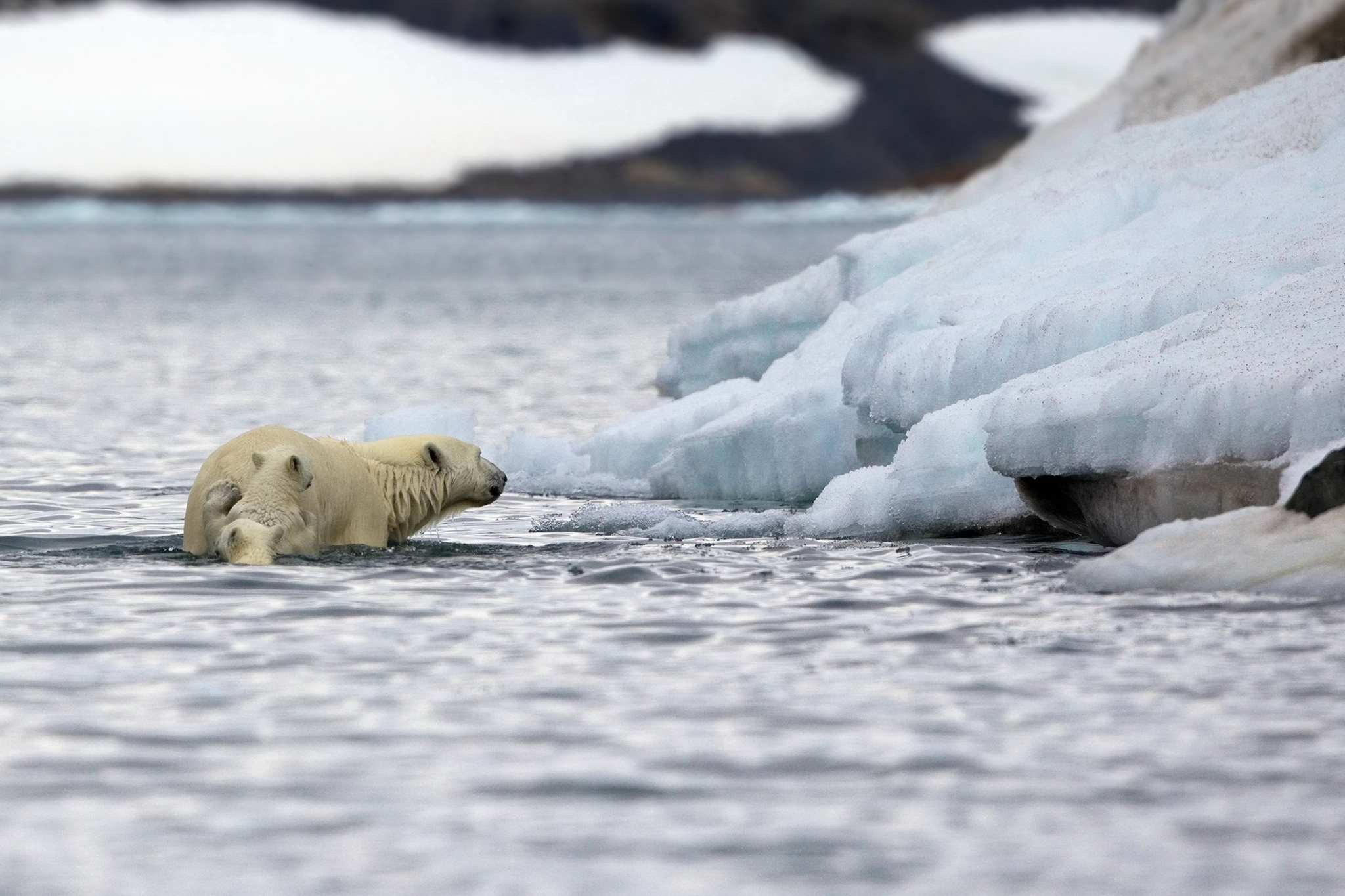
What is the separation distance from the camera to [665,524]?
1359 centimetres

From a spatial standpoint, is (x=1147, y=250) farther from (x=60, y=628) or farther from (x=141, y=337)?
(x=141, y=337)

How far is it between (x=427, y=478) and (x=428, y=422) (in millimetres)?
4125

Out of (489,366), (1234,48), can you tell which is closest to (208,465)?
(1234,48)

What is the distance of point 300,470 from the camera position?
11914 mm


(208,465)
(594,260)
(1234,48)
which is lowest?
(208,465)

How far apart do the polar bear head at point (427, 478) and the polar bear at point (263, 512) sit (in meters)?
1.47

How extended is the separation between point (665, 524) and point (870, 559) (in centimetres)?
173

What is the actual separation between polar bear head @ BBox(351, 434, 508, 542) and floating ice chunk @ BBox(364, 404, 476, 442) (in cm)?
336

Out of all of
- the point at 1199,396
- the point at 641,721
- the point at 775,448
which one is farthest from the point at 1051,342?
the point at 641,721

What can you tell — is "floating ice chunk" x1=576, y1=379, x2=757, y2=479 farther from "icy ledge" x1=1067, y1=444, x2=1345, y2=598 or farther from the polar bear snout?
"icy ledge" x1=1067, y1=444, x2=1345, y2=598


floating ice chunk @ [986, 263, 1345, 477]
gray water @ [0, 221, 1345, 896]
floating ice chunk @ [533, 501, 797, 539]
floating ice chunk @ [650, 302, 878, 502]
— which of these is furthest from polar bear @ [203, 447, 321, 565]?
floating ice chunk @ [650, 302, 878, 502]

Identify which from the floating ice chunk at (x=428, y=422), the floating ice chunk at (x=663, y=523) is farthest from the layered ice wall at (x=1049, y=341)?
the floating ice chunk at (x=428, y=422)

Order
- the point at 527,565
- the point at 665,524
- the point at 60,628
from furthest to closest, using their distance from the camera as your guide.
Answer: the point at 665,524 → the point at 527,565 → the point at 60,628

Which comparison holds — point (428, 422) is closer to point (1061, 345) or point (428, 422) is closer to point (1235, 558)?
point (1061, 345)
